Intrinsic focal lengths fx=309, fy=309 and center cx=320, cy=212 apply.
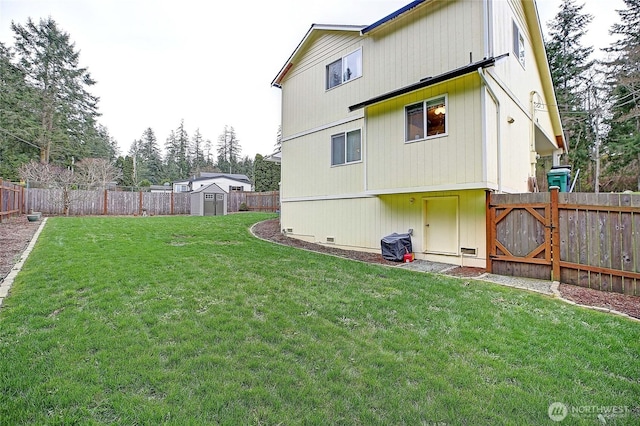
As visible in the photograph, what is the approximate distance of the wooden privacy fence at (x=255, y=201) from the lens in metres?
24.5

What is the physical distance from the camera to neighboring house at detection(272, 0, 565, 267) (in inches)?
283

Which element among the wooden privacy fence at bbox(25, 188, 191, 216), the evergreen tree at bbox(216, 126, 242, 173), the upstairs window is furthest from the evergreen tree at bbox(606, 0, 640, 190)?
the evergreen tree at bbox(216, 126, 242, 173)

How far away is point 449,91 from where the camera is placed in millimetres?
7305

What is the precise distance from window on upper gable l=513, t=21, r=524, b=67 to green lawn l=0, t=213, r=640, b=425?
7583 millimetres

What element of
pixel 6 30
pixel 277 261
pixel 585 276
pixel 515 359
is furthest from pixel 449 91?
pixel 6 30

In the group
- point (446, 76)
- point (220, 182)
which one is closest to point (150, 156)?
point (220, 182)

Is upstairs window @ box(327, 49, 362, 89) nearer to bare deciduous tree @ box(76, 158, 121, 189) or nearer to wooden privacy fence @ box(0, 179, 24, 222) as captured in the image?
wooden privacy fence @ box(0, 179, 24, 222)

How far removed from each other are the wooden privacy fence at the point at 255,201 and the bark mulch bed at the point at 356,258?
11337 millimetres

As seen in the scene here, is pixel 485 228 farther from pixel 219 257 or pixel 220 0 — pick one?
pixel 220 0

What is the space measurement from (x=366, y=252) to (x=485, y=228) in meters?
3.39

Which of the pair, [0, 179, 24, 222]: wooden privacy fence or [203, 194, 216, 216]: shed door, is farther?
[203, 194, 216, 216]: shed door

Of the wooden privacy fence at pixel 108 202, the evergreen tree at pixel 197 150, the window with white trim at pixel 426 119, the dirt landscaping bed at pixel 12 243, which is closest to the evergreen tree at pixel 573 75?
the window with white trim at pixel 426 119

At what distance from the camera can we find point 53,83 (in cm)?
2600

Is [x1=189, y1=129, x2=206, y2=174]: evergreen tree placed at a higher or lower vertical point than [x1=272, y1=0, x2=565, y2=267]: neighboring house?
higher
